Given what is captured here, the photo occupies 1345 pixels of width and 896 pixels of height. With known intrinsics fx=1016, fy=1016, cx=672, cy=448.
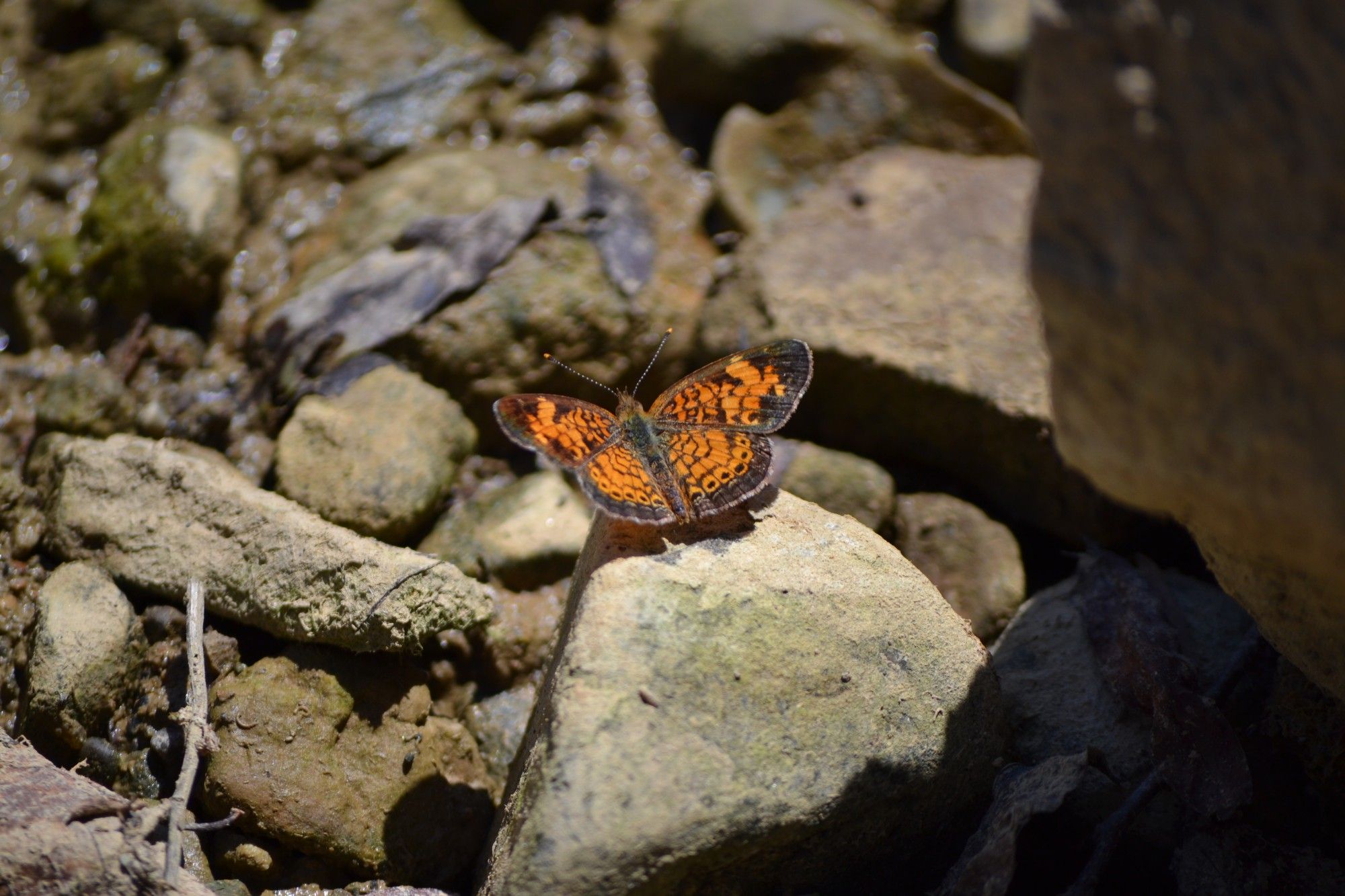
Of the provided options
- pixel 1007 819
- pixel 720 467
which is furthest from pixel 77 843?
pixel 1007 819

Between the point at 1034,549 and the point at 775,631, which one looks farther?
the point at 1034,549

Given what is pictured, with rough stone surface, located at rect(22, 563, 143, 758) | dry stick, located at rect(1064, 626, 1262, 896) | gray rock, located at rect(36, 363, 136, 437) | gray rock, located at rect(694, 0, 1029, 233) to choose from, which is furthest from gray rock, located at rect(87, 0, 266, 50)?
dry stick, located at rect(1064, 626, 1262, 896)

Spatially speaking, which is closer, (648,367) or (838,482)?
(838,482)

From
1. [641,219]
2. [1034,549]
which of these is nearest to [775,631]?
[1034,549]

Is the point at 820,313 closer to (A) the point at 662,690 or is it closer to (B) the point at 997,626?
(B) the point at 997,626

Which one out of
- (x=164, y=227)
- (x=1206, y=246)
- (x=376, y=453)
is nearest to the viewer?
(x=1206, y=246)

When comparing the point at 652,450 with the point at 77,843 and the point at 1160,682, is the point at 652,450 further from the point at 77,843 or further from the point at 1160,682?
the point at 77,843

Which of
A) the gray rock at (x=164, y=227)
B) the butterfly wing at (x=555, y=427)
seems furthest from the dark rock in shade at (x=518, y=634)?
the gray rock at (x=164, y=227)
